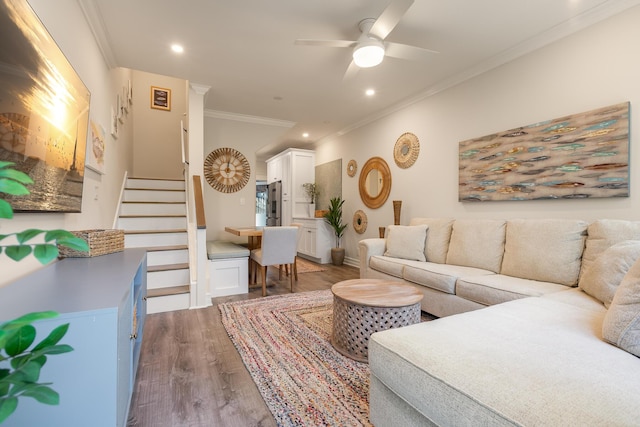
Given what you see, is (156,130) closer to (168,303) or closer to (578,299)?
(168,303)

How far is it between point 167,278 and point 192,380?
1652 mm

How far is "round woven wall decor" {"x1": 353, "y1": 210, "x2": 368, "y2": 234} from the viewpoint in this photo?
16.5 feet

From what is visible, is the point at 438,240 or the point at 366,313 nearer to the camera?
the point at 366,313

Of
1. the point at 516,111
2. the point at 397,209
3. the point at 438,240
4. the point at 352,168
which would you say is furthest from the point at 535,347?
the point at 352,168

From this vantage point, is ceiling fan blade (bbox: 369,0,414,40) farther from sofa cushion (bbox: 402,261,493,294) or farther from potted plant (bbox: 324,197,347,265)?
potted plant (bbox: 324,197,347,265)

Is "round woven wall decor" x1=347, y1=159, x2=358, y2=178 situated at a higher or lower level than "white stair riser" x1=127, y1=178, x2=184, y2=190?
higher

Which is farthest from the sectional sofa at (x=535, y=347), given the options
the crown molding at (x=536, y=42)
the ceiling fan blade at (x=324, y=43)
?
the ceiling fan blade at (x=324, y=43)

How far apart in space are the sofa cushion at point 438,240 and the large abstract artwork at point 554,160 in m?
0.38

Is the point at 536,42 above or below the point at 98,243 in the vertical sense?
above

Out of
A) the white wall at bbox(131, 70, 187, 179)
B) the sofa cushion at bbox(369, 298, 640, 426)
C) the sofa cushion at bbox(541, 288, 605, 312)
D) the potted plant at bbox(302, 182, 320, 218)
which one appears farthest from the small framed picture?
the sofa cushion at bbox(541, 288, 605, 312)

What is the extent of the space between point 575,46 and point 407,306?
259 cm

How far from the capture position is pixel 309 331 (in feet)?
8.17

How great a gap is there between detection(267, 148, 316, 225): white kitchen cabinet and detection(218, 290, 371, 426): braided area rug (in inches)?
133

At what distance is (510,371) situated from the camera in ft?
3.19
